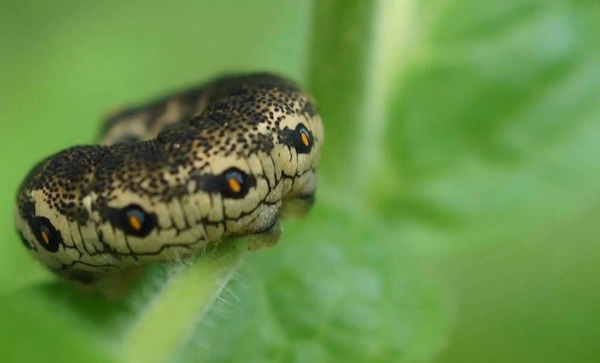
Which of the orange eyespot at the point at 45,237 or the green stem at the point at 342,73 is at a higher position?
the green stem at the point at 342,73

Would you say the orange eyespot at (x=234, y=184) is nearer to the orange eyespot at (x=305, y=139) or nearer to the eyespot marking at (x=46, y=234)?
the orange eyespot at (x=305, y=139)

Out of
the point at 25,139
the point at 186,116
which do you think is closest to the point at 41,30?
the point at 25,139

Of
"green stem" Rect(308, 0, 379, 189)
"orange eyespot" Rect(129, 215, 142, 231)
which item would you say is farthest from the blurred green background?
"orange eyespot" Rect(129, 215, 142, 231)

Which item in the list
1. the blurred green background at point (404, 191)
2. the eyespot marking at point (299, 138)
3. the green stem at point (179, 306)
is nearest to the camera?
the green stem at point (179, 306)

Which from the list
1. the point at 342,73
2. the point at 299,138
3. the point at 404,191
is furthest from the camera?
the point at 404,191

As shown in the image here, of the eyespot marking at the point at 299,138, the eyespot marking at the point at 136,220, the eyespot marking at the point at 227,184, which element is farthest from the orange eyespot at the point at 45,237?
the eyespot marking at the point at 299,138

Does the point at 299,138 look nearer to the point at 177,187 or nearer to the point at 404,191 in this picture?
the point at 177,187

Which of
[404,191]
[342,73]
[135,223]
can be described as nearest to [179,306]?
[135,223]
